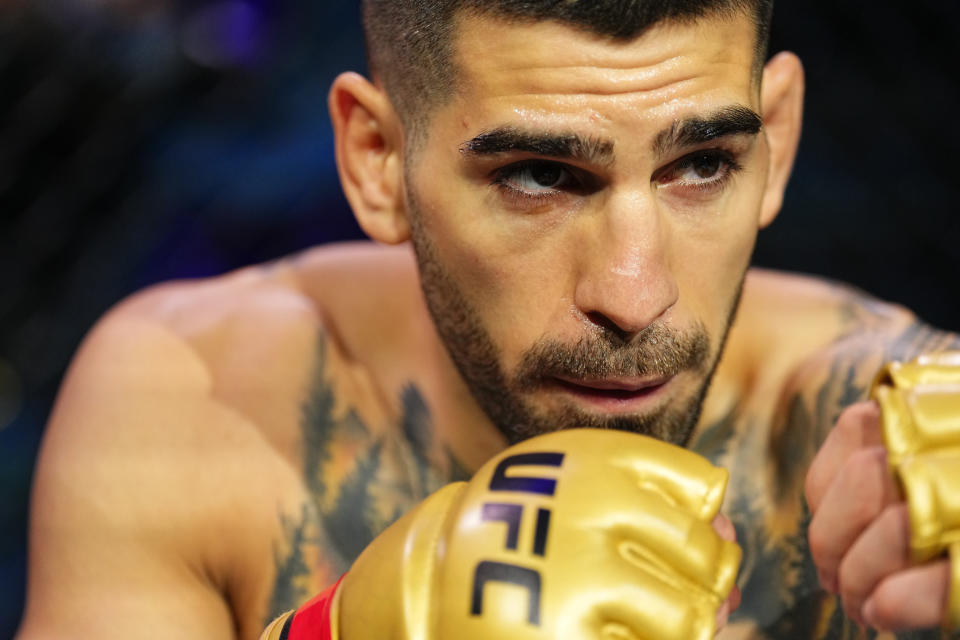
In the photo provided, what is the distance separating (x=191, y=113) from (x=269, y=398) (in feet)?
5.37

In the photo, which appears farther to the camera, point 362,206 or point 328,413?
point 328,413

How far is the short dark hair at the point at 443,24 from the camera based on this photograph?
0.99 m

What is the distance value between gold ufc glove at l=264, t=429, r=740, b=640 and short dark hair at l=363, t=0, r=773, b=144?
0.41m

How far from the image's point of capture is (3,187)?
8.46 ft

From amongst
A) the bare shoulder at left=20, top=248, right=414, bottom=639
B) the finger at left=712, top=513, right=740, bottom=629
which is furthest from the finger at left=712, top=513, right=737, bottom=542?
the bare shoulder at left=20, top=248, right=414, bottom=639

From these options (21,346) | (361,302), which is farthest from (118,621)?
(21,346)

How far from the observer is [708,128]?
1014 millimetres

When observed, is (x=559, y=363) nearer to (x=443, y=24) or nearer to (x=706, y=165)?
(x=706, y=165)

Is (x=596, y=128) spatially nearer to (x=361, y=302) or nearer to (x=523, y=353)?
(x=523, y=353)

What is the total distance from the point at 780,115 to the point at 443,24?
479 millimetres

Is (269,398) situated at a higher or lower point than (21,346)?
higher

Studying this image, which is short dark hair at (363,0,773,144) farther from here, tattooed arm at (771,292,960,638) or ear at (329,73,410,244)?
tattooed arm at (771,292,960,638)

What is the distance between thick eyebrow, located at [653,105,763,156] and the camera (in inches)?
39.1

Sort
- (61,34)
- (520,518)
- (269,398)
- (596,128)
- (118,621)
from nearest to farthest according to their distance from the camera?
(520,518) → (596,128) → (118,621) → (269,398) → (61,34)
